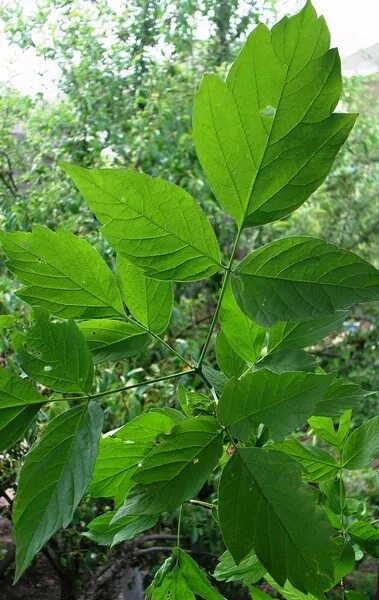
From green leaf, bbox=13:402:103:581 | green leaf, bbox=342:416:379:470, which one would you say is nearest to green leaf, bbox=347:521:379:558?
green leaf, bbox=342:416:379:470

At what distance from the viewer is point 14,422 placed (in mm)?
228

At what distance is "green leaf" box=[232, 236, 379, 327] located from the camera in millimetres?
214

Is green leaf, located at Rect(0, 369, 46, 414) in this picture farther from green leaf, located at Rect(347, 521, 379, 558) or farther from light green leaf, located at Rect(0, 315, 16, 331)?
green leaf, located at Rect(347, 521, 379, 558)

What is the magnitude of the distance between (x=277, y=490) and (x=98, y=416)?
0.06 metres

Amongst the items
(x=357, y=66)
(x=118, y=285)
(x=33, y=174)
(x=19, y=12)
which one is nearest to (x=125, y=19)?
(x=19, y=12)

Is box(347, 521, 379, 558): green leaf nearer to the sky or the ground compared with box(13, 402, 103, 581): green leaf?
nearer to the ground

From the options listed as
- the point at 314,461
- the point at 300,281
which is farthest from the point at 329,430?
the point at 300,281

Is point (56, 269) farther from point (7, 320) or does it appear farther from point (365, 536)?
point (365, 536)

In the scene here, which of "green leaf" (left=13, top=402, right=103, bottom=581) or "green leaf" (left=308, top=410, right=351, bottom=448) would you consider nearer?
"green leaf" (left=13, top=402, right=103, bottom=581)

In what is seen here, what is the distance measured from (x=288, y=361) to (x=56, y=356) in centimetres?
8

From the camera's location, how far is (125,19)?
217cm

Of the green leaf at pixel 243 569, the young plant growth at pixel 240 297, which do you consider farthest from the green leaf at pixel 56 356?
the green leaf at pixel 243 569

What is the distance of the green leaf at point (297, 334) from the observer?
26 centimetres

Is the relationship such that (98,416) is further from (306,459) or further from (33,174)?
(33,174)
